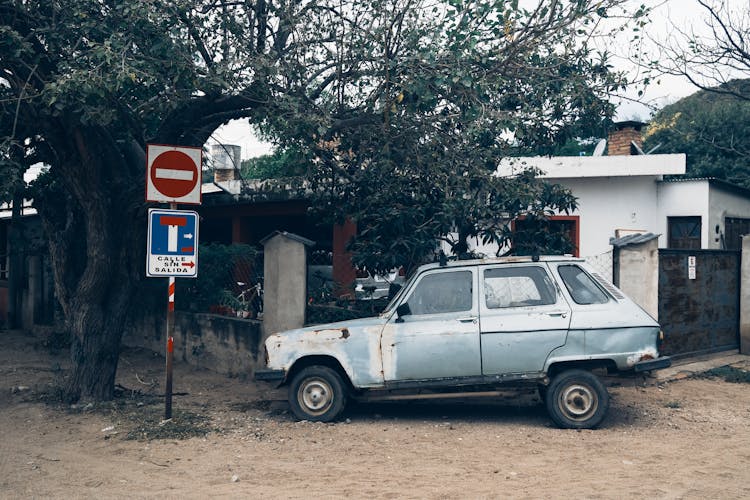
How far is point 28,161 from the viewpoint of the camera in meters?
9.66

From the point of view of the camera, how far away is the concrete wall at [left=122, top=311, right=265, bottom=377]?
34.9ft

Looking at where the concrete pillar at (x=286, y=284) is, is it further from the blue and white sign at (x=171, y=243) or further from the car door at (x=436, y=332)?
the car door at (x=436, y=332)

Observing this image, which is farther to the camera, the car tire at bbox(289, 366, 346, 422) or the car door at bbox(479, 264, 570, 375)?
the car tire at bbox(289, 366, 346, 422)

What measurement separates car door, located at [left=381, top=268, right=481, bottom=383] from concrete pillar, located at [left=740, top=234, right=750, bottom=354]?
6853 mm

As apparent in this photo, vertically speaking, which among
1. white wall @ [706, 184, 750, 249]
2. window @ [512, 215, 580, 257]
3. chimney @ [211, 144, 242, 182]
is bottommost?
window @ [512, 215, 580, 257]

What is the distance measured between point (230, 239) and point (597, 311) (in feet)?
41.9

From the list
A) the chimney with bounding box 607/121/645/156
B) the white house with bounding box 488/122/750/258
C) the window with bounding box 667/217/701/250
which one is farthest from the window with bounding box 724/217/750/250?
the chimney with bounding box 607/121/645/156

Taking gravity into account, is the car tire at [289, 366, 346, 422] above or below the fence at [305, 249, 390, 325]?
below

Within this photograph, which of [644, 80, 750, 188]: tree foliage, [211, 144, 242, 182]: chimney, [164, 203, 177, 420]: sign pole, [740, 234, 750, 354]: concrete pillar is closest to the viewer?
[164, 203, 177, 420]: sign pole

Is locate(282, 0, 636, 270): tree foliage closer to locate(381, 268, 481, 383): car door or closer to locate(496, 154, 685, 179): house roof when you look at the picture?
locate(381, 268, 481, 383): car door

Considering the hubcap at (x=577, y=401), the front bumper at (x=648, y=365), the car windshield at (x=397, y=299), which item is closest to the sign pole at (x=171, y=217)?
the car windshield at (x=397, y=299)

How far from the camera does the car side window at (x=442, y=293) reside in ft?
26.4

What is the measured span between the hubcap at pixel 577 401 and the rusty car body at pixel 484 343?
10 millimetres

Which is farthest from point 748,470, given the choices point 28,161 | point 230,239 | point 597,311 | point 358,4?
point 230,239
